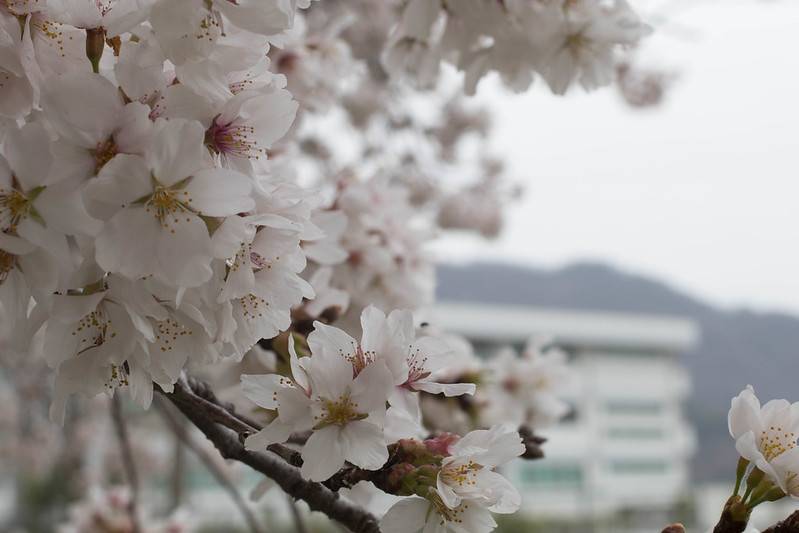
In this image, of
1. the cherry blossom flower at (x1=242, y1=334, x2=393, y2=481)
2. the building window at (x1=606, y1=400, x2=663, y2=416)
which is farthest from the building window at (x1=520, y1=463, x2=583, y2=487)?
the cherry blossom flower at (x1=242, y1=334, x2=393, y2=481)

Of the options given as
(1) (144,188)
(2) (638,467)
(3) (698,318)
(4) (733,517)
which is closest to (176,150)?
(1) (144,188)

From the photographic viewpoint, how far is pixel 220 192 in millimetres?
395

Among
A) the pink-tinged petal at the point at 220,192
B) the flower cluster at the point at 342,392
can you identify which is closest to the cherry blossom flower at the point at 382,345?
the flower cluster at the point at 342,392

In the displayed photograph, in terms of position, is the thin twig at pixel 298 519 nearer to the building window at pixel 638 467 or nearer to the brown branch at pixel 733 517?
the brown branch at pixel 733 517

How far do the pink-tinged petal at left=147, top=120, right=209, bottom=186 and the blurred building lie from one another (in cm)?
1541

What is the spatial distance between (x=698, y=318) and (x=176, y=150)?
28.1 metres

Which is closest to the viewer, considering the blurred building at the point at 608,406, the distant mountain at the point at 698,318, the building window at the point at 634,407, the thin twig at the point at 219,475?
Result: the thin twig at the point at 219,475

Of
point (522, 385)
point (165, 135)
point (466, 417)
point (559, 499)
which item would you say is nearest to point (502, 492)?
point (165, 135)

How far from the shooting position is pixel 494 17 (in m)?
0.73

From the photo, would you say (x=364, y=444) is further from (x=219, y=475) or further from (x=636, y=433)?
(x=636, y=433)

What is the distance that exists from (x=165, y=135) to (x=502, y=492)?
1.02 feet

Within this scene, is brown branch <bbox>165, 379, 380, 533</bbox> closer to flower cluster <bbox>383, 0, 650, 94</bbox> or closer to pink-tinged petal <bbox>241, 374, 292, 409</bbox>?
pink-tinged petal <bbox>241, 374, 292, 409</bbox>

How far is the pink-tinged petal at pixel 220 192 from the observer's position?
392mm

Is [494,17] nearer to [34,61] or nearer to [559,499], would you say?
[34,61]
